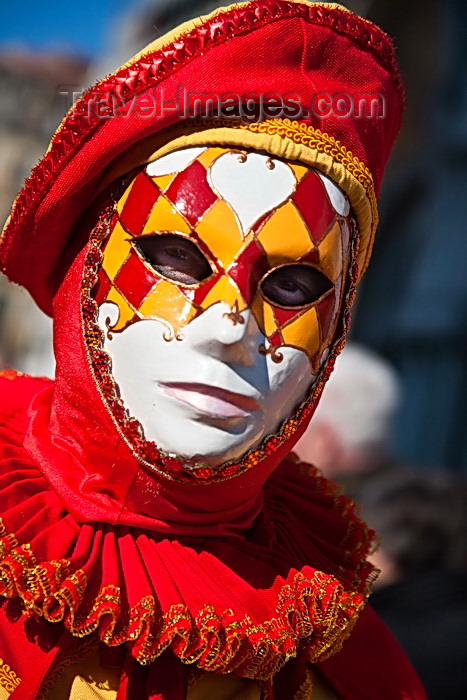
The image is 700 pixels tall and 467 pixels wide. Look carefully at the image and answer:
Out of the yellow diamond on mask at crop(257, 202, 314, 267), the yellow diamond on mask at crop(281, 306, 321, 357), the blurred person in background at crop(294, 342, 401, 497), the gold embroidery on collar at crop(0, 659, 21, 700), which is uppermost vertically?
the blurred person in background at crop(294, 342, 401, 497)

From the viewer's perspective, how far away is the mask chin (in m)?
1.44

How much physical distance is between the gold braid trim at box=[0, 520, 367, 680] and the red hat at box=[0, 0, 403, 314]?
2.00 ft

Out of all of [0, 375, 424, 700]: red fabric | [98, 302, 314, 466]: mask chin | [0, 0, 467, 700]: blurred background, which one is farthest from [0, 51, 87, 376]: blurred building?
[98, 302, 314, 466]: mask chin

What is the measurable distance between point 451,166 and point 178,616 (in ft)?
14.5

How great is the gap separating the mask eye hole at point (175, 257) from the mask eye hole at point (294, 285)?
11 cm

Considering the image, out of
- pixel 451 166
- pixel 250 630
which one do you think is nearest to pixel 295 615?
pixel 250 630

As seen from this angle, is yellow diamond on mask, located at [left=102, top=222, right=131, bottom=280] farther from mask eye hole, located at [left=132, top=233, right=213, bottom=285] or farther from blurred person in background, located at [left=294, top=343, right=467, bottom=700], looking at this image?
blurred person in background, located at [left=294, top=343, right=467, bottom=700]

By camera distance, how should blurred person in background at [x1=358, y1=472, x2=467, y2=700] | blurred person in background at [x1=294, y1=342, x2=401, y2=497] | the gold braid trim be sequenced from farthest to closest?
blurred person in background at [x1=294, y1=342, x2=401, y2=497], blurred person in background at [x1=358, y1=472, x2=467, y2=700], the gold braid trim

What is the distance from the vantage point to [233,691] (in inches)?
62.2

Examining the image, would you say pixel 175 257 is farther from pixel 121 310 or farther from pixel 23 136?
pixel 23 136

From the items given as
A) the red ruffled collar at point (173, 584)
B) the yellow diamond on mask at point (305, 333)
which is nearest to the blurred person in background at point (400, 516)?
the red ruffled collar at point (173, 584)

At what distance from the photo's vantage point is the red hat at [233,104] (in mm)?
1523

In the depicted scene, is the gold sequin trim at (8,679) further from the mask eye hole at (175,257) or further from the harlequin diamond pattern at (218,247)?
the mask eye hole at (175,257)

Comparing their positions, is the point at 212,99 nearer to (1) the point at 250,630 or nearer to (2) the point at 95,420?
(2) the point at 95,420
